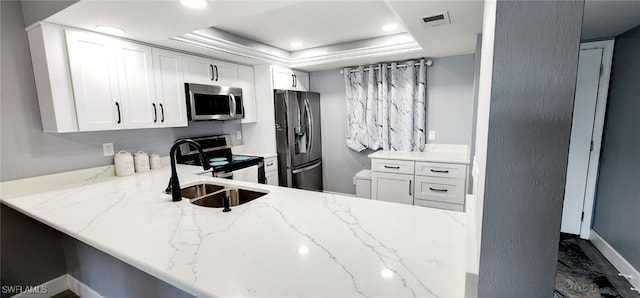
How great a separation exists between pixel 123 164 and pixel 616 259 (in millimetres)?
4306

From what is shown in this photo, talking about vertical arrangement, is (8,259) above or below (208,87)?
below

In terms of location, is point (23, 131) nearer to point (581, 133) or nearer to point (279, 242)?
point (279, 242)

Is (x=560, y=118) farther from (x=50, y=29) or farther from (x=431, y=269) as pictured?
(x=50, y=29)

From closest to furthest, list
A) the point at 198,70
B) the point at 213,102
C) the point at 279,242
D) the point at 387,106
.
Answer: the point at 279,242, the point at 198,70, the point at 213,102, the point at 387,106

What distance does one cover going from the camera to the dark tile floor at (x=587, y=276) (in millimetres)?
2025

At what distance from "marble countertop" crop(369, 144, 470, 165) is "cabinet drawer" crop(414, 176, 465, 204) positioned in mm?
211

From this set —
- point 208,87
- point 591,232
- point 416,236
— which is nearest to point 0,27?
point 208,87

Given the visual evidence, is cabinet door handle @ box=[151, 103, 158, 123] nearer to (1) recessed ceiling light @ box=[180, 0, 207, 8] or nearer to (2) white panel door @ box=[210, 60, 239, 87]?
(2) white panel door @ box=[210, 60, 239, 87]

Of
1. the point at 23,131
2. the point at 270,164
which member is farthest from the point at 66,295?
the point at 270,164

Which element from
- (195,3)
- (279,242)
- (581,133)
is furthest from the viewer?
(581,133)

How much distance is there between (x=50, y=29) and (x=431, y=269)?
2677 mm

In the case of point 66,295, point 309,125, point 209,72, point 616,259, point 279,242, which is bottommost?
point 66,295

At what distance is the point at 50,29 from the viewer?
6.07 ft

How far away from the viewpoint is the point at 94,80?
2082 millimetres
